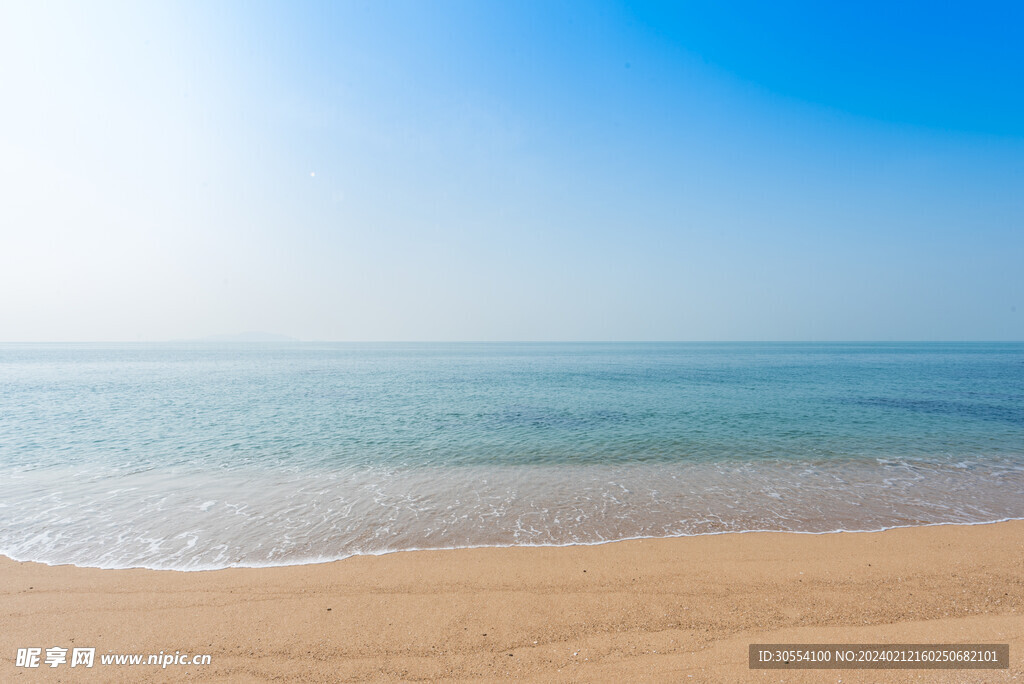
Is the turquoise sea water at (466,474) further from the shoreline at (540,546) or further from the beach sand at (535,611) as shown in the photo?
the beach sand at (535,611)

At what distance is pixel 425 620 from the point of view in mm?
6938

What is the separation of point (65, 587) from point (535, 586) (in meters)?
9.61

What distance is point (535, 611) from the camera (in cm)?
714

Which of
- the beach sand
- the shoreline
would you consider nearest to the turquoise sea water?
the shoreline

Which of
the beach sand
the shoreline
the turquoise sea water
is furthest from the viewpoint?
the turquoise sea water

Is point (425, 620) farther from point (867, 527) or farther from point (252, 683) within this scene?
point (867, 527)

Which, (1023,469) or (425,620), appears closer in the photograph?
(425,620)

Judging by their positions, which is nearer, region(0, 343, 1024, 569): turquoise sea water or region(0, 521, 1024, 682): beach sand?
region(0, 521, 1024, 682): beach sand

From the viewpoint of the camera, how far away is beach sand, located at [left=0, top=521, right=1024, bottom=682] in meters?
5.85

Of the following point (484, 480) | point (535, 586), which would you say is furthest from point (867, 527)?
point (484, 480)

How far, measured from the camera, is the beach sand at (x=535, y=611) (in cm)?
585

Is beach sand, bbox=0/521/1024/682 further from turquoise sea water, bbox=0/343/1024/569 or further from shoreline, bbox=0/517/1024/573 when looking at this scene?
turquoise sea water, bbox=0/343/1024/569

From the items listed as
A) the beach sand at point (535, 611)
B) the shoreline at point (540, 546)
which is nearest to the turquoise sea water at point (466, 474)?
the shoreline at point (540, 546)

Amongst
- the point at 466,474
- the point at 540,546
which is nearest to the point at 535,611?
the point at 540,546
